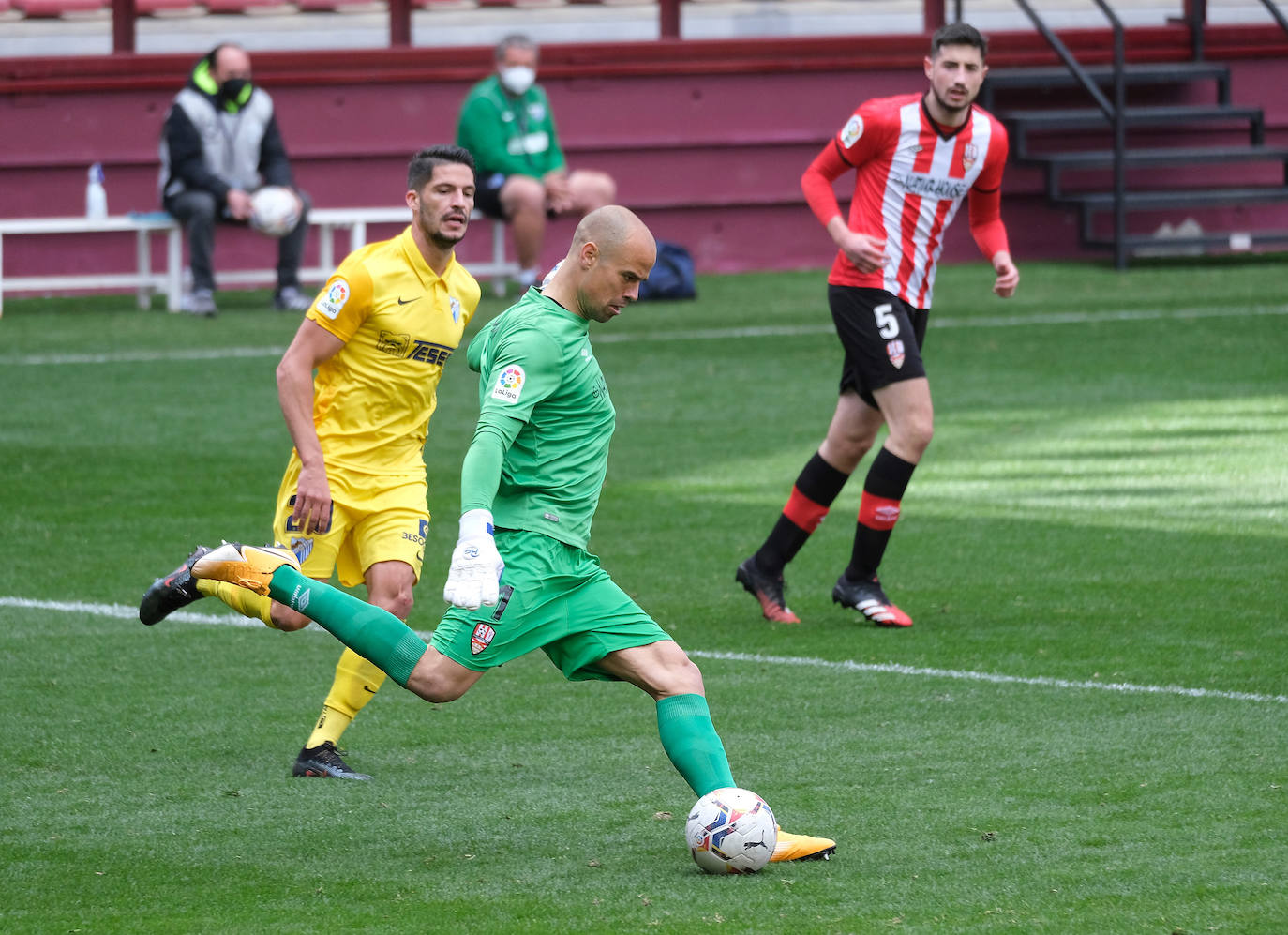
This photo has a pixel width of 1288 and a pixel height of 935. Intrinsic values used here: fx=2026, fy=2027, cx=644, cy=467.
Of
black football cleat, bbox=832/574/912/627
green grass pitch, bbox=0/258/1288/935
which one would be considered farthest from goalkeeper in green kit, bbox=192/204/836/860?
black football cleat, bbox=832/574/912/627

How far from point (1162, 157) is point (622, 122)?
4916 millimetres

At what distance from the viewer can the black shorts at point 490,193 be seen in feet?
53.7

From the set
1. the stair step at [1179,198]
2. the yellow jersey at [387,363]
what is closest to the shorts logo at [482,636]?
the yellow jersey at [387,363]

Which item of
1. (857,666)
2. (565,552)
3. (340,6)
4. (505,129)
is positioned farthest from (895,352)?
(340,6)

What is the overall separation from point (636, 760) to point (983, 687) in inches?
53.5

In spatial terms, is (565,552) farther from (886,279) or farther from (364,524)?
(886,279)

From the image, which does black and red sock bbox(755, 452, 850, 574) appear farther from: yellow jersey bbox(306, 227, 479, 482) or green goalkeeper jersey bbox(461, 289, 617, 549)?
green goalkeeper jersey bbox(461, 289, 617, 549)

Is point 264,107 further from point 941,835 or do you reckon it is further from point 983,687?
Result: point 941,835

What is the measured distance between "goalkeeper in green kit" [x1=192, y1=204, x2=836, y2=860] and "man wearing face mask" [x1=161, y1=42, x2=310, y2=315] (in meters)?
11.1

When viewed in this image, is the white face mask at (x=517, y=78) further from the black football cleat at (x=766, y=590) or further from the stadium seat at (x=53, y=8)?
the black football cleat at (x=766, y=590)

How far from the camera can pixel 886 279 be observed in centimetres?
773

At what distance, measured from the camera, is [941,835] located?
4.92 m

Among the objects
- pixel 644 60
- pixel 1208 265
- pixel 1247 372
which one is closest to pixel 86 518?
pixel 1247 372

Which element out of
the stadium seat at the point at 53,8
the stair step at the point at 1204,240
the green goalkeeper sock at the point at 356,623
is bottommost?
the green goalkeeper sock at the point at 356,623
